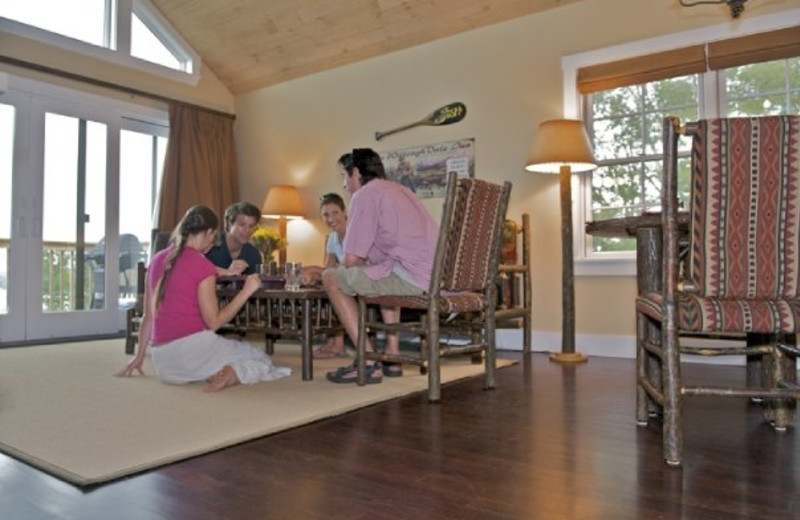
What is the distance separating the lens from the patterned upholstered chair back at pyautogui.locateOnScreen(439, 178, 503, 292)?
2.54m

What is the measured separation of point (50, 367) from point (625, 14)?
417cm

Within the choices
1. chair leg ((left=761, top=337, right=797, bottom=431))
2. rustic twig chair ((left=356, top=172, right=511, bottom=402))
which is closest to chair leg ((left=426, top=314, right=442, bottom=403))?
rustic twig chair ((left=356, top=172, right=511, bottom=402))

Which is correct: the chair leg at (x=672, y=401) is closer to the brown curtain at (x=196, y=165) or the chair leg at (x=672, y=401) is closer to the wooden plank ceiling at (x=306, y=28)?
the wooden plank ceiling at (x=306, y=28)

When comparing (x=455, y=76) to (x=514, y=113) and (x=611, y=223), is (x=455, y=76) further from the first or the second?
(x=611, y=223)

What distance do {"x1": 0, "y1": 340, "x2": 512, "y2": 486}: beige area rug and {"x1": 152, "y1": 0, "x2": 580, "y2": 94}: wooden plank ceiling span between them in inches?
106

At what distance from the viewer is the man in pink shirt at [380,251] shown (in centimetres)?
268

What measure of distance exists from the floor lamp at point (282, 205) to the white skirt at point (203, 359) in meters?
2.63

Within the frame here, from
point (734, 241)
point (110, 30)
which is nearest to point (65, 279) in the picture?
point (110, 30)

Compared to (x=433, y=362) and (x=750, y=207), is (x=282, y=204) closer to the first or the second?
(x=433, y=362)

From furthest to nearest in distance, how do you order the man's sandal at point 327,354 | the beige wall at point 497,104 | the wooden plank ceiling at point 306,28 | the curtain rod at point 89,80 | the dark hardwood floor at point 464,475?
the curtain rod at point 89,80 < the wooden plank ceiling at point 306,28 < the beige wall at point 497,104 < the man's sandal at point 327,354 < the dark hardwood floor at point 464,475

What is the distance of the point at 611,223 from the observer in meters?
2.12

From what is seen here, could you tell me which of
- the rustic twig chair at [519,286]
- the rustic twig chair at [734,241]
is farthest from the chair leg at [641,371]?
the rustic twig chair at [519,286]

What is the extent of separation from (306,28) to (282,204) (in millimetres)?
1561

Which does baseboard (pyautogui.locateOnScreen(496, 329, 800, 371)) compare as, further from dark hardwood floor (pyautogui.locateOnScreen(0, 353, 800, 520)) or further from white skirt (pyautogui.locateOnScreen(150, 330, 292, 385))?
white skirt (pyautogui.locateOnScreen(150, 330, 292, 385))
